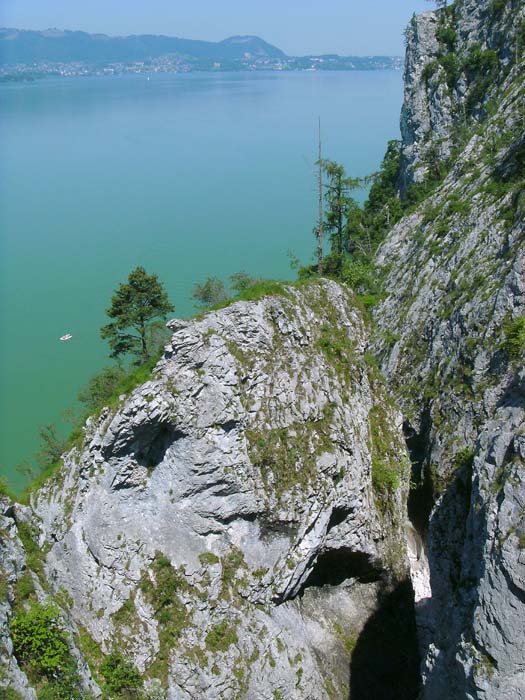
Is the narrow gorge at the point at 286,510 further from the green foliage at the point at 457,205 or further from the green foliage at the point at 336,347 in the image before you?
the green foliage at the point at 457,205

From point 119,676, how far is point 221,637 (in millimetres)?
2699

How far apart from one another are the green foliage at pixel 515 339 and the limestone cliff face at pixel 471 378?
0.03 metres

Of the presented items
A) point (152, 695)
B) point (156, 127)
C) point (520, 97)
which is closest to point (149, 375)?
point (152, 695)

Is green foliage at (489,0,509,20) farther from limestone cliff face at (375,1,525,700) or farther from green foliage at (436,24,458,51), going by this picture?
green foliage at (436,24,458,51)

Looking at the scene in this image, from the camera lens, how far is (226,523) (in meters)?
16.0

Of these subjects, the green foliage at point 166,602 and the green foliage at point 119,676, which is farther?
the green foliage at point 166,602

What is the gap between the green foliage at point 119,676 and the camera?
46.3 ft

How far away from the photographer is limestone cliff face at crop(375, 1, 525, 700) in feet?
35.4

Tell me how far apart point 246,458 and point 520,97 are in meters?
20.0

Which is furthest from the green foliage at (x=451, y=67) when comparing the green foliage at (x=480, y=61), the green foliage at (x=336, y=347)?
the green foliage at (x=336, y=347)

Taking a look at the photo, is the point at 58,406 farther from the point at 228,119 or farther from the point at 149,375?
the point at 228,119

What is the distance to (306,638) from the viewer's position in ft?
53.8

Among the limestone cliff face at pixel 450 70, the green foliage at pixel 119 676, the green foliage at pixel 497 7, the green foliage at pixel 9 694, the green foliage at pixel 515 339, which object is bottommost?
the green foliage at pixel 119 676

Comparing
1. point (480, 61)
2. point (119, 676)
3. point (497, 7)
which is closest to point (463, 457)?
point (119, 676)
